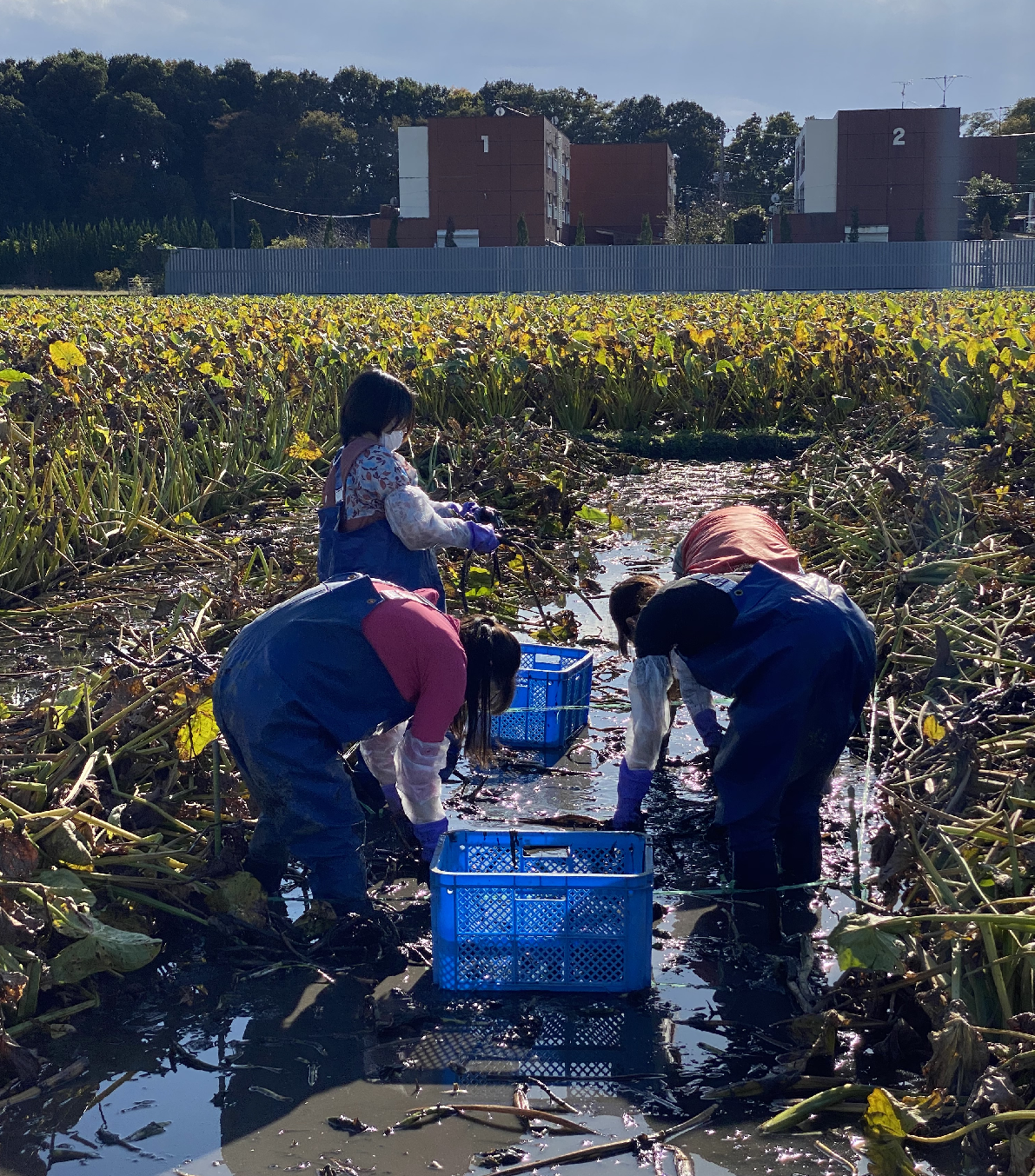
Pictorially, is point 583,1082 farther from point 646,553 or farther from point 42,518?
point 646,553

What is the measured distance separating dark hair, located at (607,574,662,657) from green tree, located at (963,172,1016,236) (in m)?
48.2

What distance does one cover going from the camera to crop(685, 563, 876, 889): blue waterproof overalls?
3.17 m

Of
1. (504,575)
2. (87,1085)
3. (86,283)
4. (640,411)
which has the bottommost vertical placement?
(87,1085)

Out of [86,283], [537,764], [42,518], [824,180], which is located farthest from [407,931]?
[824,180]

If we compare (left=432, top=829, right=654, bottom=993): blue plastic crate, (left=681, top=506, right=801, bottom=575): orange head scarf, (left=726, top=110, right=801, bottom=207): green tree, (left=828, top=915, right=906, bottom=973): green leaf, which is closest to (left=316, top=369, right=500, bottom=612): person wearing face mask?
(left=681, top=506, right=801, bottom=575): orange head scarf

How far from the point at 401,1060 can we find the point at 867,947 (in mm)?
1019

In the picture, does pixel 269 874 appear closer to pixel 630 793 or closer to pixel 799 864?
pixel 630 793

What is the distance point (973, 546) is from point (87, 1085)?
4.20 meters

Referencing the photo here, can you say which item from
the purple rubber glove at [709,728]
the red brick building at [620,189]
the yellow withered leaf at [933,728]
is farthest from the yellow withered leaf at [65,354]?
the red brick building at [620,189]

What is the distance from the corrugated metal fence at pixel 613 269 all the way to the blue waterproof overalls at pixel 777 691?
1268 inches

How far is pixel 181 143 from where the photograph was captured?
66.0m

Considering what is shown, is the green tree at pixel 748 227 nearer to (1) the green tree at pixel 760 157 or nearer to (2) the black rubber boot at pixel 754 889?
(1) the green tree at pixel 760 157

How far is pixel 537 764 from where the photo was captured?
14.7ft

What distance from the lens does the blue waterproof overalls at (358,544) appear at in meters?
4.11
